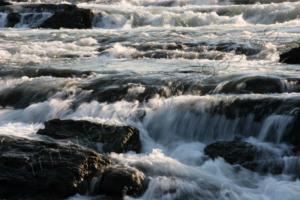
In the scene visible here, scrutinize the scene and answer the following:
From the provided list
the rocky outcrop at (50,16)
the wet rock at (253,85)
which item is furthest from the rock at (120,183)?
the rocky outcrop at (50,16)

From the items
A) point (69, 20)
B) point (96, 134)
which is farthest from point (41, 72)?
point (69, 20)

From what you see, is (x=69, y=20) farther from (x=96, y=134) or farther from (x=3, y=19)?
(x=96, y=134)

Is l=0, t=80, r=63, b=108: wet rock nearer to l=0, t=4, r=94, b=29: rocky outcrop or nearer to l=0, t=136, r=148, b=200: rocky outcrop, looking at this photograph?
l=0, t=136, r=148, b=200: rocky outcrop

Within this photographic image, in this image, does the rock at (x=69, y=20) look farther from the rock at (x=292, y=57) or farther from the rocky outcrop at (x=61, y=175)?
the rocky outcrop at (x=61, y=175)

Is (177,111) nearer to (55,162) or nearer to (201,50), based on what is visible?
(55,162)

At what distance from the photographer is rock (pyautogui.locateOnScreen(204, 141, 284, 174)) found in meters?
8.83

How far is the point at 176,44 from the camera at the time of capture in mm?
18219

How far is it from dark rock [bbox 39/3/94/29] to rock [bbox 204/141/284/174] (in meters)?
18.6

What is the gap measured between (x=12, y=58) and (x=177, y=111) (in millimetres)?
7810

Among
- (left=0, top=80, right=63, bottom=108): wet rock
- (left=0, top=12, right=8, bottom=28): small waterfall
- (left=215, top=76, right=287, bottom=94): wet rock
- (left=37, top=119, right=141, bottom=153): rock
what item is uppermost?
(left=215, top=76, right=287, bottom=94): wet rock

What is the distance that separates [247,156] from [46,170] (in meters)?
2.79

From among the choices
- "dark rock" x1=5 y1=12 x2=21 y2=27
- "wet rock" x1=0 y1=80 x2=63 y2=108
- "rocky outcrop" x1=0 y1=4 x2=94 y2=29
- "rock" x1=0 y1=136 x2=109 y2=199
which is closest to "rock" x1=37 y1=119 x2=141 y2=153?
"rock" x1=0 y1=136 x2=109 y2=199

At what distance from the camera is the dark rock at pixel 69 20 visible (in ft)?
89.6

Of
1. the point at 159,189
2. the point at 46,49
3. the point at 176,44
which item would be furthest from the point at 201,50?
the point at 159,189
